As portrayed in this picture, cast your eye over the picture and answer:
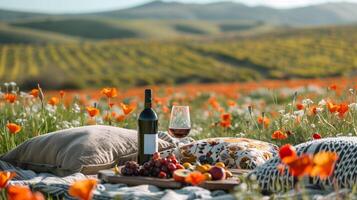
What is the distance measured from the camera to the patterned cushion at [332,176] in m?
4.44

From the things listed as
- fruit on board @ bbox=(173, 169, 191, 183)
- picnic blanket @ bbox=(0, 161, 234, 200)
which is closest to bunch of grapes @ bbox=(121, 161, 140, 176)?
picnic blanket @ bbox=(0, 161, 234, 200)

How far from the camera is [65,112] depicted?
26.2 ft

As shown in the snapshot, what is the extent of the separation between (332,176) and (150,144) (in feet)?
4.29

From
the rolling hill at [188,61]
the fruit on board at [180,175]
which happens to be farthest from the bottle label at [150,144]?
the rolling hill at [188,61]

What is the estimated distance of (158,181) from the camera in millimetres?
4734

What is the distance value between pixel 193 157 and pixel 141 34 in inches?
4161

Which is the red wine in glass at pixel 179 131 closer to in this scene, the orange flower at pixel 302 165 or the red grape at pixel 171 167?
the red grape at pixel 171 167

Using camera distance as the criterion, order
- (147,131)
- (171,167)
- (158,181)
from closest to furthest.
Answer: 1. (158,181)
2. (171,167)
3. (147,131)

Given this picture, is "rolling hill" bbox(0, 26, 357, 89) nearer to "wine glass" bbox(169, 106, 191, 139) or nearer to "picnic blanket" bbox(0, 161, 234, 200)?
"wine glass" bbox(169, 106, 191, 139)

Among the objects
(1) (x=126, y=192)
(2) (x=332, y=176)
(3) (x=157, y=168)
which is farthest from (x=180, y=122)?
(2) (x=332, y=176)

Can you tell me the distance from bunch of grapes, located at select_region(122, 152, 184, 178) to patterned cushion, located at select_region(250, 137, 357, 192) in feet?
1.74

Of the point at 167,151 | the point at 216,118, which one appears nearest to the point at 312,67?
the point at 216,118

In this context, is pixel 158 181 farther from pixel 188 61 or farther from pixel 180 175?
pixel 188 61

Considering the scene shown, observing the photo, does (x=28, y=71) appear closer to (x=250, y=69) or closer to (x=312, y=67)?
(x=250, y=69)
